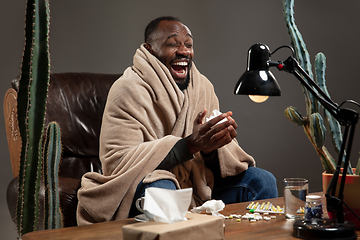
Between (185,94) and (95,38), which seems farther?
(95,38)

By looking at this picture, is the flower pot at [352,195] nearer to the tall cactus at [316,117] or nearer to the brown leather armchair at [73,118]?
the tall cactus at [316,117]

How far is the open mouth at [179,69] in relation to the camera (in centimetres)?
202

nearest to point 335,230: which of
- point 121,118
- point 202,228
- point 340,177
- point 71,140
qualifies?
point 340,177

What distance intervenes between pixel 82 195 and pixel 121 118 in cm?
39

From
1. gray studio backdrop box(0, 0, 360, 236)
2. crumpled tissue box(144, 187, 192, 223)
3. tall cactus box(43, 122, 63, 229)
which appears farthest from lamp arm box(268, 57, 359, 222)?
gray studio backdrop box(0, 0, 360, 236)

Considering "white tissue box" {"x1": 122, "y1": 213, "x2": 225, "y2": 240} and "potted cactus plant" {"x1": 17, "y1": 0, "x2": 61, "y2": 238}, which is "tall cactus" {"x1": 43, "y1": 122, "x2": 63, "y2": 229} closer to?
"potted cactus plant" {"x1": 17, "y1": 0, "x2": 61, "y2": 238}

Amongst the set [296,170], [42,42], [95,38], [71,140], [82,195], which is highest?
[95,38]

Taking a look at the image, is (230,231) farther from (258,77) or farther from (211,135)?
(211,135)

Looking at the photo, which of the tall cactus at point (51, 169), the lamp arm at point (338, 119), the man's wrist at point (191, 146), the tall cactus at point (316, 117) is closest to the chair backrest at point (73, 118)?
the tall cactus at point (51, 169)

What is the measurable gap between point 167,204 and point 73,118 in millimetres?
1473

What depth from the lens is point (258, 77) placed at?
1.08 m

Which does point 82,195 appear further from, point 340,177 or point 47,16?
point 340,177

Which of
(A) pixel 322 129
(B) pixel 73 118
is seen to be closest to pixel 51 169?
(B) pixel 73 118

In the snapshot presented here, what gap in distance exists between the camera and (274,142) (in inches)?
167
